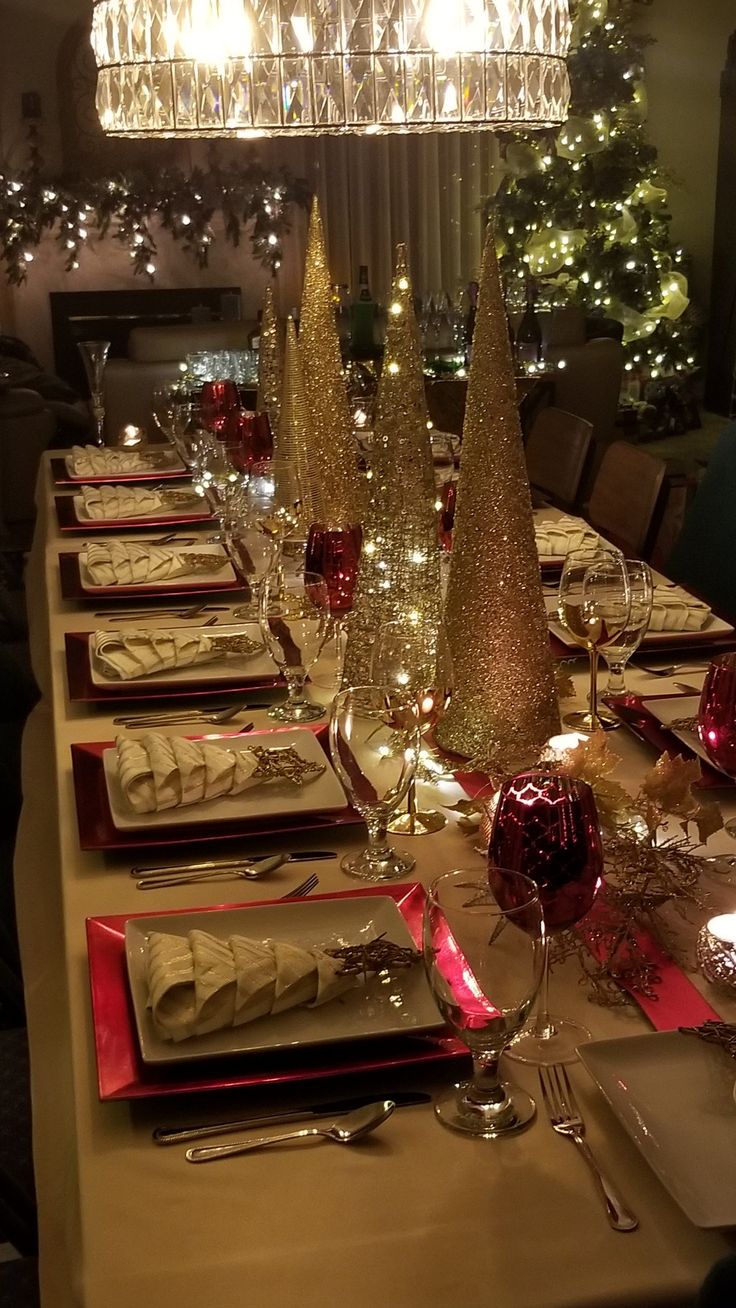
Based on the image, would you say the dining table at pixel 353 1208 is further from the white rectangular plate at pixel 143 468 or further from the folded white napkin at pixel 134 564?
the white rectangular plate at pixel 143 468

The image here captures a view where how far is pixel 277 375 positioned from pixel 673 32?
5723 millimetres

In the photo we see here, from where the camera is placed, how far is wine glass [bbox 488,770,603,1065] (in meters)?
0.98

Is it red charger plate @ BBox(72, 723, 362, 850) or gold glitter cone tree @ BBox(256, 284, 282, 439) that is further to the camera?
gold glitter cone tree @ BBox(256, 284, 282, 439)

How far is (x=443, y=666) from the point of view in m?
1.35

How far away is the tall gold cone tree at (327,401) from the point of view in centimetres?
204

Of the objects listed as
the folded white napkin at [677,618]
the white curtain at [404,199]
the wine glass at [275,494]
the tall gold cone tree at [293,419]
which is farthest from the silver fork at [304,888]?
the white curtain at [404,199]

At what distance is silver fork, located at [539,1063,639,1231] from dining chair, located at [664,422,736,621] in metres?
1.58

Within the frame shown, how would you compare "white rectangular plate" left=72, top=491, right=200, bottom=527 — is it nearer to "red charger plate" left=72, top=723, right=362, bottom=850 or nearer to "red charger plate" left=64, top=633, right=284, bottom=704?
"red charger plate" left=64, top=633, right=284, bottom=704

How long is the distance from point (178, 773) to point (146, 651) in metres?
0.37

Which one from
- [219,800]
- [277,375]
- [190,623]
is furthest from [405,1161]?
[277,375]

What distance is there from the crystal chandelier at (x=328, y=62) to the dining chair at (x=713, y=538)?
0.72 meters

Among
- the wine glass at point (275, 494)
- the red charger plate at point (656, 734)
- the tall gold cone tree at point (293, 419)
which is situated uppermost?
the tall gold cone tree at point (293, 419)

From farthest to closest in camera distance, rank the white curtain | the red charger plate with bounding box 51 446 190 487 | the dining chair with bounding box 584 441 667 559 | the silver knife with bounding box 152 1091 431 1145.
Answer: the white curtain < the red charger plate with bounding box 51 446 190 487 < the dining chair with bounding box 584 441 667 559 < the silver knife with bounding box 152 1091 431 1145

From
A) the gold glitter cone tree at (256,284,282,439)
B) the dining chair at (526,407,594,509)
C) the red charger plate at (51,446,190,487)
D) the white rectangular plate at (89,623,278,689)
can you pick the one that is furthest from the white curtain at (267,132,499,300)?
the white rectangular plate at (89,623,278,689)
